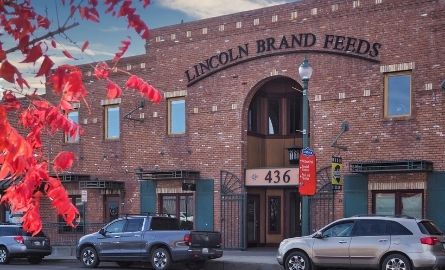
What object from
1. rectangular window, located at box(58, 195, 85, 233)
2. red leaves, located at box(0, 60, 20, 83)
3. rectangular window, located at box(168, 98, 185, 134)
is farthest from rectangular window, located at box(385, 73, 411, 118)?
red leaves, located at box(0, 60, 20, 83)

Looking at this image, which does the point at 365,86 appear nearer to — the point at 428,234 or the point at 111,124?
the point at 428,234

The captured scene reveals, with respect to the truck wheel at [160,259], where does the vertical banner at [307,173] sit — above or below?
above

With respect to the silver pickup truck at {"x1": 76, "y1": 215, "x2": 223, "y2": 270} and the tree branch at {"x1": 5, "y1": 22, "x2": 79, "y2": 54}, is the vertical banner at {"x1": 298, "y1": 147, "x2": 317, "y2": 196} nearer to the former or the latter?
the silver pickup truck at {"x1": 76, "y1": 215, "x2": 223, "y2": 270}

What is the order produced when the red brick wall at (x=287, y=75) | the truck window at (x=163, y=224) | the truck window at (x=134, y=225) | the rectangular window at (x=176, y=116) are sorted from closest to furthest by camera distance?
the truck window at (x=163, y=224), the truck window at (x=134, y=225), the red brick wall at (x=287, y=75), the rectangular window at (x=176, y=116)

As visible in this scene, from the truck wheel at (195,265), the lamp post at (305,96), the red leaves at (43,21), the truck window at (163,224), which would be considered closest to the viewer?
the red leaves at (43,21)

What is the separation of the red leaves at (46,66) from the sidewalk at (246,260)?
56.6 feet

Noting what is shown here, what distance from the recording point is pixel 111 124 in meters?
31.3

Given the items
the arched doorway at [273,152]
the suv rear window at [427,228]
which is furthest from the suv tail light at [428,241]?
the arched doorway at [273,152]

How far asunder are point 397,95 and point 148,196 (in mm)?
11133

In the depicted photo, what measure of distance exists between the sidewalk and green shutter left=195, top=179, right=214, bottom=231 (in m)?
1.55

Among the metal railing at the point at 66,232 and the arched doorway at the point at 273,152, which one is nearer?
the arched doorway at the point at 273,152

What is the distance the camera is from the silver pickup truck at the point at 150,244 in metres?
21.3

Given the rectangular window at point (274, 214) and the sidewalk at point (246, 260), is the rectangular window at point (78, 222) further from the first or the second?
the rectangular window at point (274, 214)

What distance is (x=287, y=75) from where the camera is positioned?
2570cm
